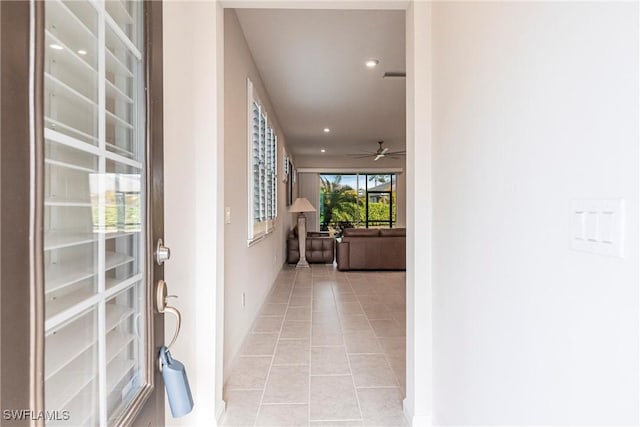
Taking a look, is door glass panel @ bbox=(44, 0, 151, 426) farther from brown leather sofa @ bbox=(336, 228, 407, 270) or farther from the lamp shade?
the lamp shade

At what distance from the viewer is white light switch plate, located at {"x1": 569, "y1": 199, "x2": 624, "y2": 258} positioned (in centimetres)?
66

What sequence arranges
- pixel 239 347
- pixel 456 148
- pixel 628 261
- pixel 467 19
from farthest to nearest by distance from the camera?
pixel 239 347, pixel 456 148, pixel 467 19, pixel 628 261

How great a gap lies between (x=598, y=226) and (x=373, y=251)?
579 centimetres

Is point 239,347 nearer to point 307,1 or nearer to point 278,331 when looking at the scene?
point 278,331

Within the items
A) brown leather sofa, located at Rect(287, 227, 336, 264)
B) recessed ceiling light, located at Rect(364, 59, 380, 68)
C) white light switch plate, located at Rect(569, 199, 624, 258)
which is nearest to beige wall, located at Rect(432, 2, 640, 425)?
white light switch plate, located at Rect(569, 199, 624, 258)

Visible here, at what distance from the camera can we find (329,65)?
369 centimetres

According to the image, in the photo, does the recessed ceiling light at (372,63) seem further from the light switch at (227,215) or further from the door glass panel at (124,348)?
the door glass panel at (124,348)

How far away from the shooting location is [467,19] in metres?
1.32

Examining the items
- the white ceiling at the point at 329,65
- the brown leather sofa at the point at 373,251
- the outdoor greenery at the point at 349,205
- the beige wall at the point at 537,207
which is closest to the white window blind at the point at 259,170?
the white ceiling at the point at 329,65

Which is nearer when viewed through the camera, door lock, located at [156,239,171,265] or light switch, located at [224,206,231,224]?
door lock, located at [156,239,171,265]

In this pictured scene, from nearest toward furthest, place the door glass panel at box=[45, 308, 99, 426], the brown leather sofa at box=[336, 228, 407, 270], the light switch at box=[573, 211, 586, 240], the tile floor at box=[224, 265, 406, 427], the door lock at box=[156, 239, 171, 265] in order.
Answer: the door glass panel at box=[45, 308, 99, 426], the light switch at box=[573, 211, 586, 240], the door lock at box=[156, 239, 171, 265], the tile floor at box=[224, 265, 406, 427], the brown leather sofa at box=[336, 228, 407, 270]

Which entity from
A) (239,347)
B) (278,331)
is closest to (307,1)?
(239,347)

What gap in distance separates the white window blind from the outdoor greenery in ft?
17.8

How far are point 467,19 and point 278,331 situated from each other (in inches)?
112
